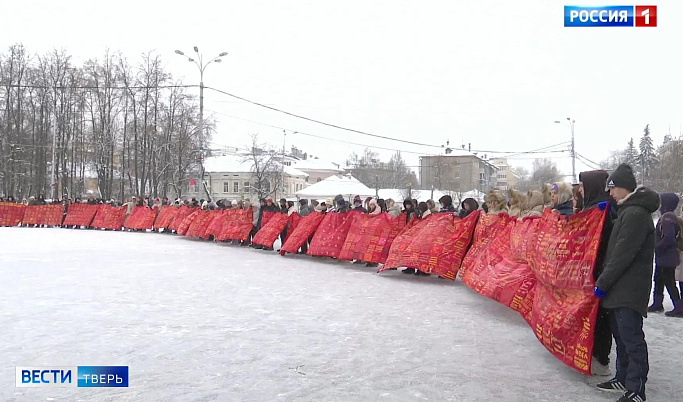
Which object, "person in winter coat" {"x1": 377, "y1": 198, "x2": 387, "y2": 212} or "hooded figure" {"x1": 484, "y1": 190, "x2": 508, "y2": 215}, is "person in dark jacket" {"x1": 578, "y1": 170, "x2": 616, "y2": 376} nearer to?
"hooded figure" {"x1": 484, "y1": 190, "x2": 508, "y2": 215}

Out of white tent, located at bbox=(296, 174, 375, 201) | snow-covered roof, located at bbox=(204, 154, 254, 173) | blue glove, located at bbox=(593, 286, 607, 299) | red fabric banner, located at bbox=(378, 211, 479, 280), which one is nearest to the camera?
blue glove, located at bbox=(593, 286, 607, 299)

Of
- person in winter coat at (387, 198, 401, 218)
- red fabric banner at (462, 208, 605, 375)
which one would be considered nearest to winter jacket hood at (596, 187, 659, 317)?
red fabric banner at (462, 208, 605, 375)

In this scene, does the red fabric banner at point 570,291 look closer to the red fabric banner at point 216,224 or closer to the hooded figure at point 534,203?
the hooded figure at point 534,203

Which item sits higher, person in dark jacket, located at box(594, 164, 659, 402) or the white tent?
the white tent

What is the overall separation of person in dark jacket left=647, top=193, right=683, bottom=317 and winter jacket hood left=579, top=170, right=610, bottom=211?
3313mm

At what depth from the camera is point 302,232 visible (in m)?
16.5

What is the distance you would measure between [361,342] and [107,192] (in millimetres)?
52861

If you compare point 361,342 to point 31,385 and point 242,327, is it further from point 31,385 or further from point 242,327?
point 31,385

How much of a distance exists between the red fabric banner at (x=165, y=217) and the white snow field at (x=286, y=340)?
14889 mm

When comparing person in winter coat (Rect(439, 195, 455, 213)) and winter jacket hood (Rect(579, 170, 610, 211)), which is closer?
winter jacket hood (Rect(579, 170, 610, 211))

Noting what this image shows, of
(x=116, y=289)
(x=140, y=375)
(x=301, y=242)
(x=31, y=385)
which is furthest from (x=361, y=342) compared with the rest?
(x=301, y=242)

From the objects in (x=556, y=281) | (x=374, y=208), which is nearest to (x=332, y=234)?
(x=374, y=208)

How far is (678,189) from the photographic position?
4116 centimetres

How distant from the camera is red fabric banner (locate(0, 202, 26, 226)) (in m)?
32.7
